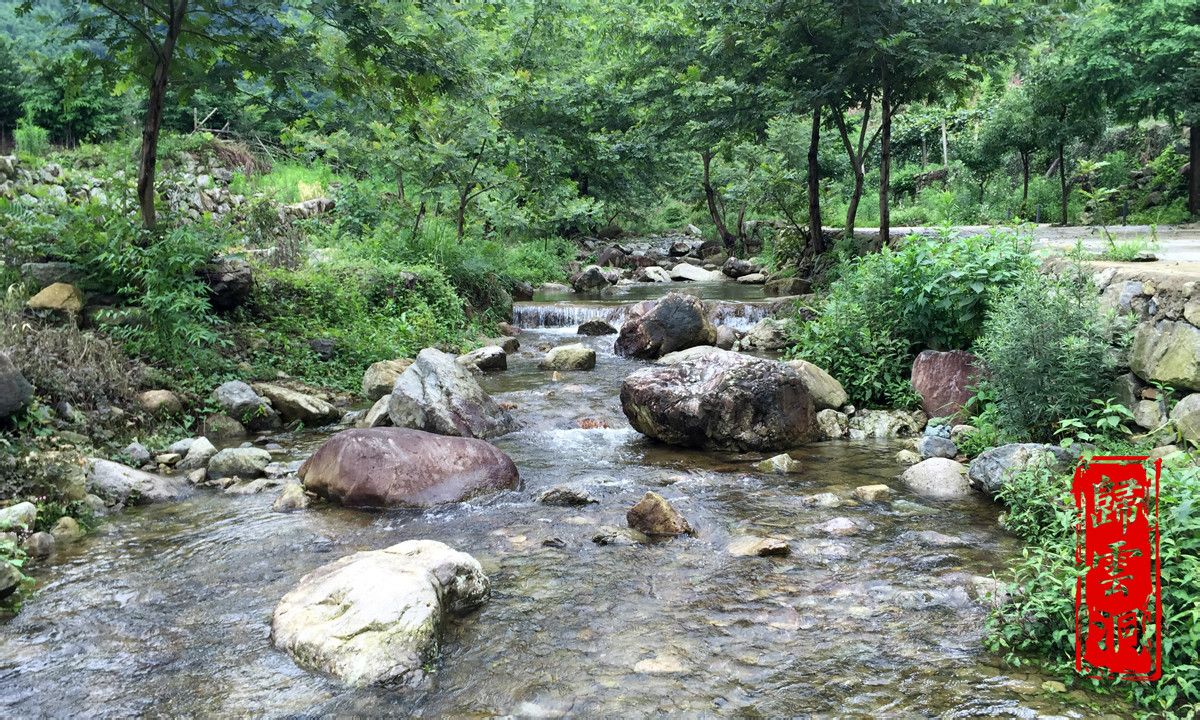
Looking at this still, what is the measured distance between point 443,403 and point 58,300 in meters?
4.04

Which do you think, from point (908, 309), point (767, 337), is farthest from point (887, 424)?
point (767, 337)

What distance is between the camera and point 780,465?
6.70m

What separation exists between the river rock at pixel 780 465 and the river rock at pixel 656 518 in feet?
5.01

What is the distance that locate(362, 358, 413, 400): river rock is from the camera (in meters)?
9.37

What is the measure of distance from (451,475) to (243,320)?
16.4 ft

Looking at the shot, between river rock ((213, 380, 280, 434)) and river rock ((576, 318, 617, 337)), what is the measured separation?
733cm

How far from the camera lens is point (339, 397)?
9.21 metres

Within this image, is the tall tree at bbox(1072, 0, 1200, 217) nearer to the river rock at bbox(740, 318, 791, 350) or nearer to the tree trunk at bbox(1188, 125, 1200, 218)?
the tree trunk at bbox(1188, 125, 1200, 218)

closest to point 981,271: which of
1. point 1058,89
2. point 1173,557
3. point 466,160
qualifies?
point 1173,557

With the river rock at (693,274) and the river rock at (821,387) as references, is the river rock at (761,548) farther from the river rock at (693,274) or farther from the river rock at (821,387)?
the river rock at (693,274)

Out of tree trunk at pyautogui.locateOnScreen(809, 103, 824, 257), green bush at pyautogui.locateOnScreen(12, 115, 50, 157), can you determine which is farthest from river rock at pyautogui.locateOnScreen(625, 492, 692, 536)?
green bush at pyautogui.locateOnScreen(12, 115, 50, 157)

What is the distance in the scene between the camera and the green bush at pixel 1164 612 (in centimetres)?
316

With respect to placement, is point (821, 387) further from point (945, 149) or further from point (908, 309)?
point (945, 149)

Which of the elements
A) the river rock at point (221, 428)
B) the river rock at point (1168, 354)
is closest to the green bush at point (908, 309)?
the river rock at point (1168, 354)
